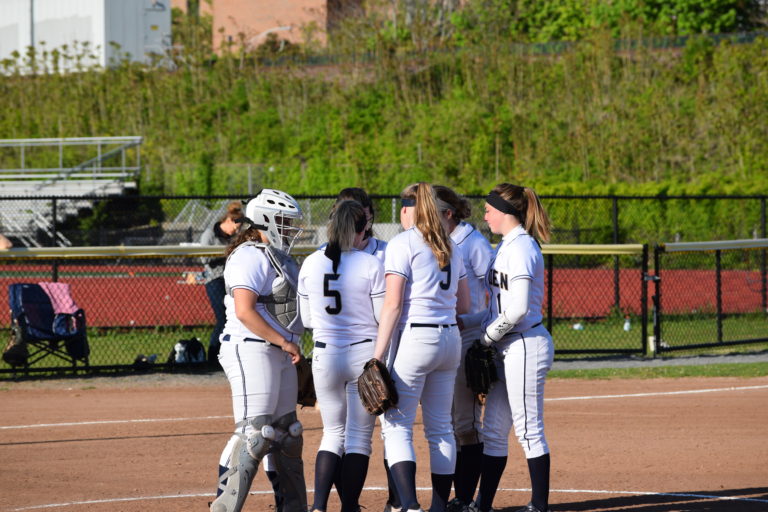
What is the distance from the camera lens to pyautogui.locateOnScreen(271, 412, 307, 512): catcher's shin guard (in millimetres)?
6156

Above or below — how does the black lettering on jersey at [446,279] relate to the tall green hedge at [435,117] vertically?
below

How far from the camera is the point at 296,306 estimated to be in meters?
6.20

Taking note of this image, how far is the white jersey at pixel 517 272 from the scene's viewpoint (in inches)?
244

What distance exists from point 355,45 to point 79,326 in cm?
2901

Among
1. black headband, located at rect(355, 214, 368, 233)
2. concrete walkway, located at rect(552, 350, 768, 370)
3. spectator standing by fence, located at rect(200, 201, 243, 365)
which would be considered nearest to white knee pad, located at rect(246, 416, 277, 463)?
black headband, located at rect(355, 214, 368, 233)

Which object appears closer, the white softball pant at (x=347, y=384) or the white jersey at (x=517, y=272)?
the white softball pant at (x=347, y=384)

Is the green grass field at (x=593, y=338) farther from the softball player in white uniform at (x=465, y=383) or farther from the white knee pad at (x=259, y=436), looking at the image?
the white knee pad at (x=259, y=436)

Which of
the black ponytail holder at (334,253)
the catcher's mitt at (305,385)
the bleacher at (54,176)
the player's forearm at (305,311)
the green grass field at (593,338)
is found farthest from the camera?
the bleacher at (54,176)

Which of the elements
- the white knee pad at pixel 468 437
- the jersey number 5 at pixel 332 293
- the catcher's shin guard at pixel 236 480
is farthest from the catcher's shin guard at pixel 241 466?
the white knee pad at pixel 468 437

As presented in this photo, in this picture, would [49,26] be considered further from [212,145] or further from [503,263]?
[503,263]

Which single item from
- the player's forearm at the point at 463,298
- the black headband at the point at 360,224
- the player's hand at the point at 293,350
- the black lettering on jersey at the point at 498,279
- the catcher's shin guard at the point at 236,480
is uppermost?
the black headband at the point at 360,224

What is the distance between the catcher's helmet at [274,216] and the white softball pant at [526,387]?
148 centimetres

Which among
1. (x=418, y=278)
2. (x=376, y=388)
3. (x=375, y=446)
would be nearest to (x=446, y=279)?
(x=418, y=278)

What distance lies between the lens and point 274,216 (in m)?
6.15
